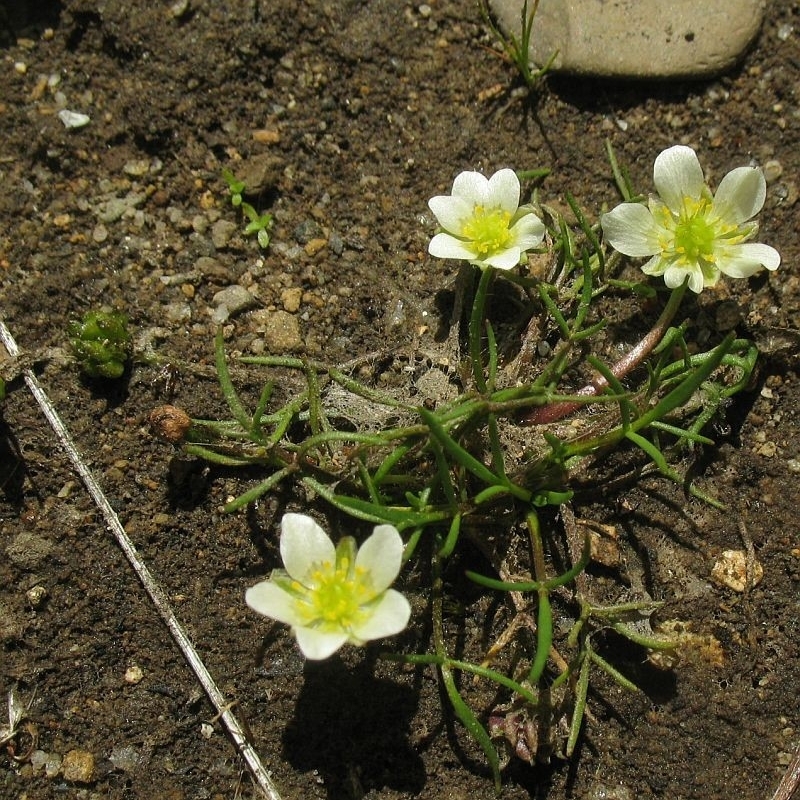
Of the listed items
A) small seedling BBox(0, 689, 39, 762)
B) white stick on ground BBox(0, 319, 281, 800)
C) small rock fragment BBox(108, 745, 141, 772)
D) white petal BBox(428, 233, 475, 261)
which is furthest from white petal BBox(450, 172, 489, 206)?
small seedling BBox(0, 689, 39, 762)

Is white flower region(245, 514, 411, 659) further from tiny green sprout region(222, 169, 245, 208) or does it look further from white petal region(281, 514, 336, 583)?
tiny green sprout region(222, 169, 245, 208)

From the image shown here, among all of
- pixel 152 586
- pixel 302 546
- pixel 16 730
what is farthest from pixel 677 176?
pixel 16 730

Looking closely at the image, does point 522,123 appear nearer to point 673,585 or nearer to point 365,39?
point 365,39

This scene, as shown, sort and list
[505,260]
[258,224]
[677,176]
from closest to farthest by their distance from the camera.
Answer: [505,260] < [677,176] < [258,224]

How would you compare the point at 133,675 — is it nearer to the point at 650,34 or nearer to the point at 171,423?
the point at 171,423

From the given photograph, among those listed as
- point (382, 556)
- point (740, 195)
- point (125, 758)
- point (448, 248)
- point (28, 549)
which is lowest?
point (125, 758)

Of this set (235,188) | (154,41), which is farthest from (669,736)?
(154,41)
